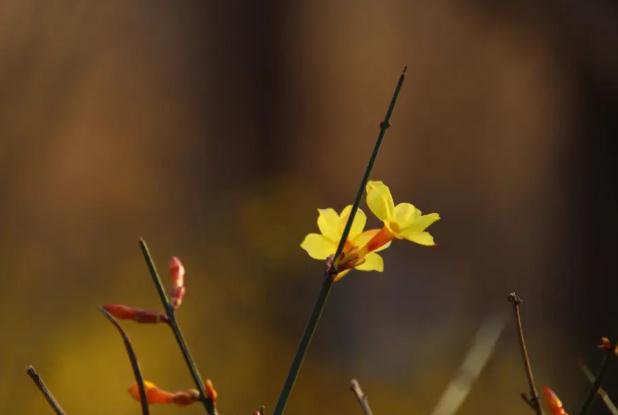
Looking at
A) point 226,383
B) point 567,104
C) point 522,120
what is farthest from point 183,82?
point 567,104

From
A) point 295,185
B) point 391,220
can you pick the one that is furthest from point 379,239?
point 295,185

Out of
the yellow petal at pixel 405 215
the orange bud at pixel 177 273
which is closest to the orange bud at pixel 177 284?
the orange bud at pixel 177 273

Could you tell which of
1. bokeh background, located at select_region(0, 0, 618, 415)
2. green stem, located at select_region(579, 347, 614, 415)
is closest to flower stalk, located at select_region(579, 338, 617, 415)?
green stem, located at select_region(579, 347, 614, 415)

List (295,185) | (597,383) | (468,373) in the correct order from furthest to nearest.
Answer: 1. (295,185)
2. (468,373)
3. (597,383)

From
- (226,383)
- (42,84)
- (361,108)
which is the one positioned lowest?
(226,383)

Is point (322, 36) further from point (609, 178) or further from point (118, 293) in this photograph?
point (609, 178)

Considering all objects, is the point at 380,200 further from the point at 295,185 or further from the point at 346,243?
the point at 295,185

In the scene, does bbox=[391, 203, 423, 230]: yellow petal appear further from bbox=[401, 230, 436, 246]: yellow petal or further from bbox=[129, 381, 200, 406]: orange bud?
bbox=[129, 381, 200, 406]: orange bud
